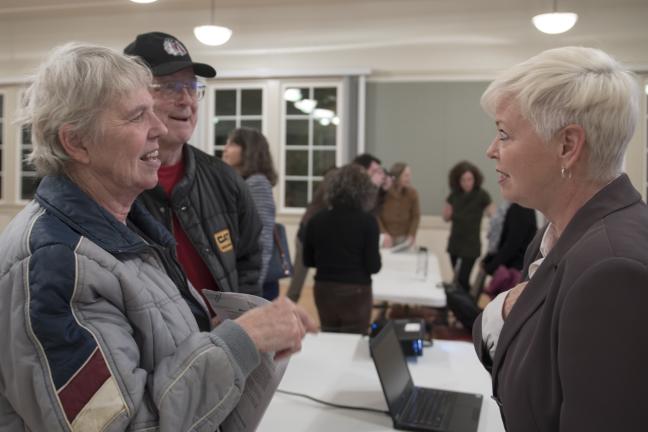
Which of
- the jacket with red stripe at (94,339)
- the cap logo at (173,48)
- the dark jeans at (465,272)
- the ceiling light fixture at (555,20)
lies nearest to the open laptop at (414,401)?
the jacket with red stripe at (94,339)

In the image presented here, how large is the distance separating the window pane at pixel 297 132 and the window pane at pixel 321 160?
0.22 meters

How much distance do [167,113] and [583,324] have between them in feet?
4.26

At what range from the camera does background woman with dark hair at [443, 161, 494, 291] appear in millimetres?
5957

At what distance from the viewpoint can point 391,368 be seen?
1.66m

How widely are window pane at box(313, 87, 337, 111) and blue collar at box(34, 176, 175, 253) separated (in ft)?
20.8

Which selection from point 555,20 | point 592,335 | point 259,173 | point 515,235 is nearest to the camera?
point 592,335

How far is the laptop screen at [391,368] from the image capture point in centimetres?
154

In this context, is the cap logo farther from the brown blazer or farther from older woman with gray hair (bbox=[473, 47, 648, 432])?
the brown blazer

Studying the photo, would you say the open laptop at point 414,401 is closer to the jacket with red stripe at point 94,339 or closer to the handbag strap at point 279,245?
the jacket with red stripe at point 94,339

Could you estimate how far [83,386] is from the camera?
903 mm

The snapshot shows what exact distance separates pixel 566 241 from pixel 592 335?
0.69ft

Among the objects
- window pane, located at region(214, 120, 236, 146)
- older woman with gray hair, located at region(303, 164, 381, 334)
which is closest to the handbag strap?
older woman with gray hair, located at region(303, 164, 381, 334)

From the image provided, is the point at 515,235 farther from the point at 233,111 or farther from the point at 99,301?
the point at 233,111

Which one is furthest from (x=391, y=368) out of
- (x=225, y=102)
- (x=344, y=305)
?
(x=225, y=102)
